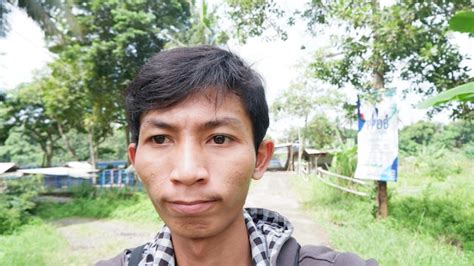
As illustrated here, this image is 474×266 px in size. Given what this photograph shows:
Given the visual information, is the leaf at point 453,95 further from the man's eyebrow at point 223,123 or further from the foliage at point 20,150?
the foliage at point 20,150

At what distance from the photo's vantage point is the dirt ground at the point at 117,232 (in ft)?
19.1

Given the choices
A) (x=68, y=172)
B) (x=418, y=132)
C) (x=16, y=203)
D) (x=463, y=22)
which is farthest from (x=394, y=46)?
(x=418, y=132)

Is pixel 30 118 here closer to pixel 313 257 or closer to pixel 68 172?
pixel 68 172

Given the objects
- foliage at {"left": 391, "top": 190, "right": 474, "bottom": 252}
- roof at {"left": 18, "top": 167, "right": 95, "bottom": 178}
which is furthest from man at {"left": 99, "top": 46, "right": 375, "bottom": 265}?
roof at {"left": 18, "top": 167, "right": 95, "bottom": 178}

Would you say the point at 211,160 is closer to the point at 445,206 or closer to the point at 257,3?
the point at 257,3

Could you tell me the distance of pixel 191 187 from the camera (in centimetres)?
86

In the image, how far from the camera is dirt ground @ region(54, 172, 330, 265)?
582 centimetres

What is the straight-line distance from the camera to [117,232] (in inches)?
297

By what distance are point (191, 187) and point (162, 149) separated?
0.39 feet

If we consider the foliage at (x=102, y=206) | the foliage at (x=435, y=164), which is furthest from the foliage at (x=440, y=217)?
the foliage at (x=435, y=164)

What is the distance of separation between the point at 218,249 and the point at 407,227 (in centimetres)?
500

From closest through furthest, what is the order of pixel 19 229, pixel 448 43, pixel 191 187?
pixel 191 187
pixel 448 43
pixel 19 229

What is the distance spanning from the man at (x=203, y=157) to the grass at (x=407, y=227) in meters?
3.30

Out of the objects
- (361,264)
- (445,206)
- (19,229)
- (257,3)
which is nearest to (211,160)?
(361,264)
